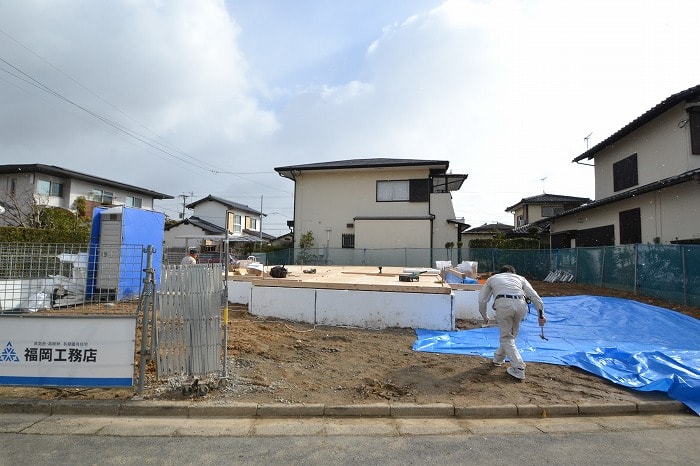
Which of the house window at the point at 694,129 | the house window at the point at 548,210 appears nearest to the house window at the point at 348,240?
the house window at the point at 694,129

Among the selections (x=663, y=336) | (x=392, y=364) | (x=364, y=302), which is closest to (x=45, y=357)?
(x=392, y=364)

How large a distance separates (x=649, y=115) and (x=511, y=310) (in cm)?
1410

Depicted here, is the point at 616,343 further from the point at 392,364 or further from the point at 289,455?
the point at 289,455

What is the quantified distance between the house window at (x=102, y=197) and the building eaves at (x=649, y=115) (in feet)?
102

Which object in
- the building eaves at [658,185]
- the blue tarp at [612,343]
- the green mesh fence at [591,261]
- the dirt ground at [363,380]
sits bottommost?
the dirt ground at [363,380]

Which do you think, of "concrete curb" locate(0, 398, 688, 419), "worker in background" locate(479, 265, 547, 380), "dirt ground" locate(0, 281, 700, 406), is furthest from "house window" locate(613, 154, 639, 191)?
"concrete curb" locate(0, 398, 688, 419)

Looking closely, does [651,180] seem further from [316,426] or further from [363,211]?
[316,426]

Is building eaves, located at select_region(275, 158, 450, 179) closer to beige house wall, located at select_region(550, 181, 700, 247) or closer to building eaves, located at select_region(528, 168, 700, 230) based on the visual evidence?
building eaves, located at select_region(528, 168, 700, 230)

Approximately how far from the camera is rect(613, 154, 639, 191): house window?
1538 cm

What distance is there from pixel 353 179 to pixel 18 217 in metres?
17.9

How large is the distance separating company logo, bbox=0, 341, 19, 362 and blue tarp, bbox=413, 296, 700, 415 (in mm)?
5146

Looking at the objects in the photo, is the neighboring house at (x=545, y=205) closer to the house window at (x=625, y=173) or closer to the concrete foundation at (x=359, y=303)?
the house window at (x=625, y=173)

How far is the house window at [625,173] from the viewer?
15383 millimetres

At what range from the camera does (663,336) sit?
22.2 feet
